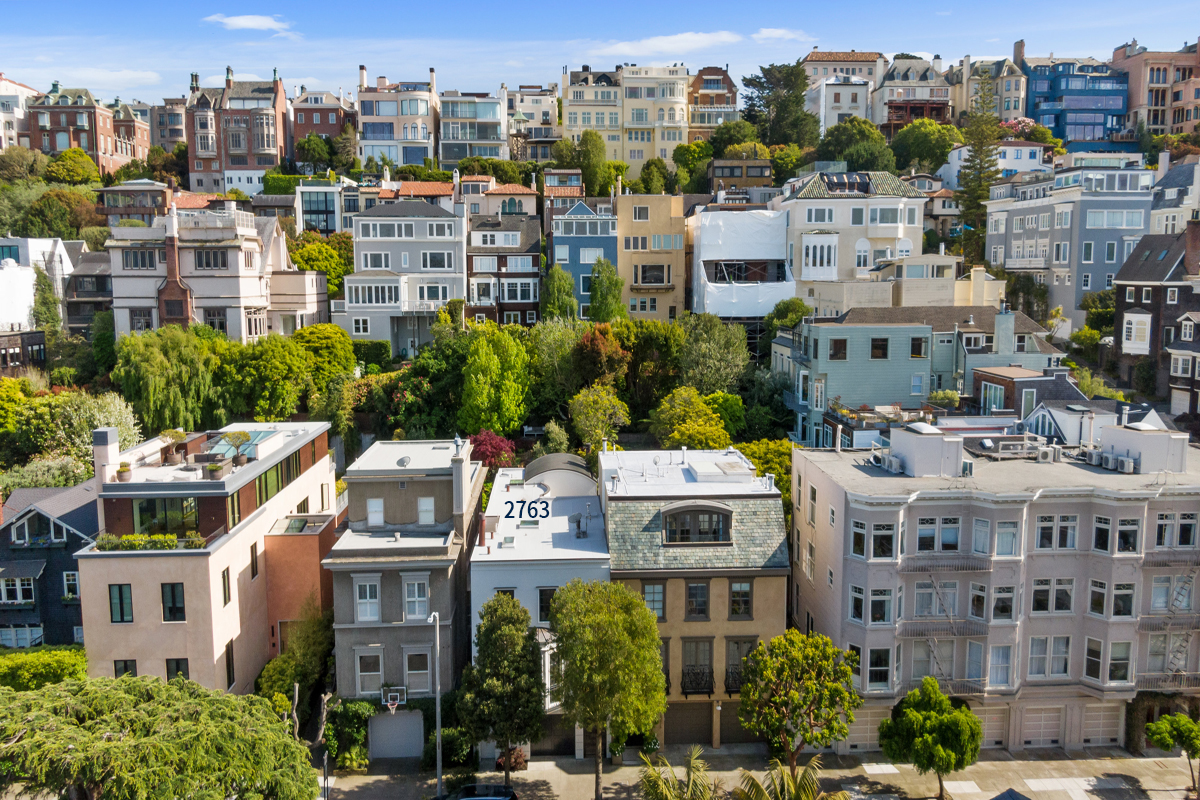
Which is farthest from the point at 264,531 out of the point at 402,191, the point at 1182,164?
the point at 1182,164

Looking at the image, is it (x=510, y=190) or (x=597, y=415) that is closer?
(x=597, y=415)

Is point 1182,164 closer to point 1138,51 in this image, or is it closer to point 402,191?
point 1138,51

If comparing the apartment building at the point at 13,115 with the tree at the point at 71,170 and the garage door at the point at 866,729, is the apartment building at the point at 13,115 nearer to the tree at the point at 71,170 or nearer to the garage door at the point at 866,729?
the tree at the point at 71,170

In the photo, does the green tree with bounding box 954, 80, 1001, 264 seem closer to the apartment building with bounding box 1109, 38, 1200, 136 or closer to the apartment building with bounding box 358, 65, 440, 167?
the apartment building with bounding box 1109, 38, 1200, 136

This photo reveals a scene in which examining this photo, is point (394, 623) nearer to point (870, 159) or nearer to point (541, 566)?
point (541, 566)

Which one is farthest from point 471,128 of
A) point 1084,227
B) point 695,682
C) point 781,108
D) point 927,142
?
point 695,682

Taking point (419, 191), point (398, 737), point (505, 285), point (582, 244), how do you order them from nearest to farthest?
point (398, 737) < point (582, 244) < point (505, 285) < point (419, 191)
